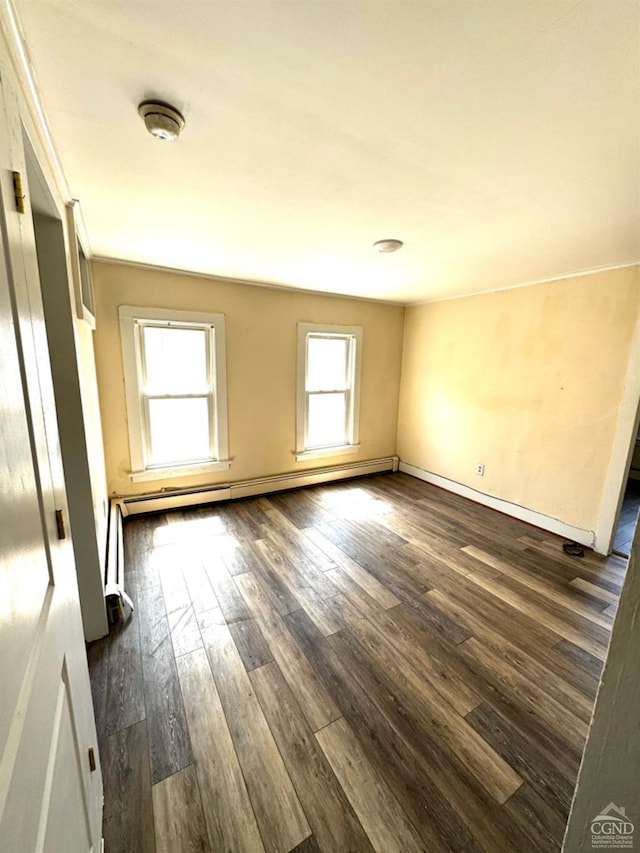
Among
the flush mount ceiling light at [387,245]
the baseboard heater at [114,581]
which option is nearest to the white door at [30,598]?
the baseboard heater at [114,581]

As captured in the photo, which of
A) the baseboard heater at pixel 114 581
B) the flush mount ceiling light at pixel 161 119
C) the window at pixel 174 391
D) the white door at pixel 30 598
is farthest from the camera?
the window at pixel 174 391

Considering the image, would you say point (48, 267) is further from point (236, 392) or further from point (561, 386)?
point (561, 386)

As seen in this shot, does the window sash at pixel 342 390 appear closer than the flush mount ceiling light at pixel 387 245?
No

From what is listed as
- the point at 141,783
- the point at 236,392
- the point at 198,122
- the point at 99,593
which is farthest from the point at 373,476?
the point at 198,122

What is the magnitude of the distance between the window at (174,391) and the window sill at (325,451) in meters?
0.89

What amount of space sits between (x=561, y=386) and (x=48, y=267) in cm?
360

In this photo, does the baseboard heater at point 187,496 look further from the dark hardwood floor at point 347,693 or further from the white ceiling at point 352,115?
the white ceiling at point 352,115

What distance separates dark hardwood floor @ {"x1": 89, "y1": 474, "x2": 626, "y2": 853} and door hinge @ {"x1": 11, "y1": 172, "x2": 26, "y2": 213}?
1800mm

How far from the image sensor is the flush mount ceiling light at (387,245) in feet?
7.08

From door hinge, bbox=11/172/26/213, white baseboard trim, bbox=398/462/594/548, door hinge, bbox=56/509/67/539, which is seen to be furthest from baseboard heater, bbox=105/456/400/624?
door hinge, bbox=11/172/26/213

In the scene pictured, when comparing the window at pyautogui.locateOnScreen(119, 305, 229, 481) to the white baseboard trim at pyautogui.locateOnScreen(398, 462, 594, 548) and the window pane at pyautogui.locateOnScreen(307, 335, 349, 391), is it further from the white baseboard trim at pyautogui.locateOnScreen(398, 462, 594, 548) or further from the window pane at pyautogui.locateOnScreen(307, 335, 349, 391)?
the white baseboard trim at pyautogui.locateOnScreen(398, 462, 594, 548)

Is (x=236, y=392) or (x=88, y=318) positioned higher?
(x=88, y=318)

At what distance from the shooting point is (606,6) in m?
0.76

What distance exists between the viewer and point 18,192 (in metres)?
0.67
